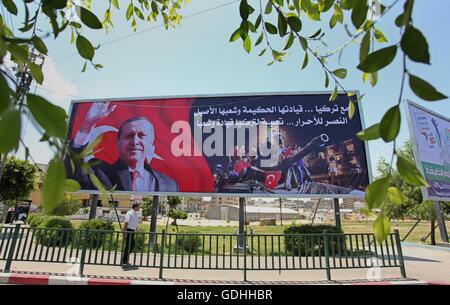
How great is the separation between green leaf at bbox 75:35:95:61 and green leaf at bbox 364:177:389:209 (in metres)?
0.92

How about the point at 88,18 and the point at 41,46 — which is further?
the point at 41,46

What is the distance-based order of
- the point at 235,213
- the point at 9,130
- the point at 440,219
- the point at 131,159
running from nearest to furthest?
1. the point at 9,130
2. the point at 131,159
3. the point at 440,219
4. the point at 235,213

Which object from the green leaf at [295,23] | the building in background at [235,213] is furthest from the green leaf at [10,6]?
the building in background at [235,213]

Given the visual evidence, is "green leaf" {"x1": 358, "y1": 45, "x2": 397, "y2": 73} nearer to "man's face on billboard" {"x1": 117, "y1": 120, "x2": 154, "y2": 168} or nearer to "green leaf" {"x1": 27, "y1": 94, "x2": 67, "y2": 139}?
"green leaf" {"x1": 27, "y1": 94, "x2": 67, "y2": 139}

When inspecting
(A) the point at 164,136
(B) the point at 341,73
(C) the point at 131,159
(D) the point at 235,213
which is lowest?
(B) the point at 341,73

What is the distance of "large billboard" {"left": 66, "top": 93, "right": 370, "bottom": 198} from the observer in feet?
31.8

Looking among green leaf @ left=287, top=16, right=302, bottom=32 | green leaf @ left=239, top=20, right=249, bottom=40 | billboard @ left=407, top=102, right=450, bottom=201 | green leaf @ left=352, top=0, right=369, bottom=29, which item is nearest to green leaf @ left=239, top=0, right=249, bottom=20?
green leaf @ left=239, top=20, right=249, bottom=40

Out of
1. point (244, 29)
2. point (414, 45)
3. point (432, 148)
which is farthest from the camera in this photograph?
point (432, 148)

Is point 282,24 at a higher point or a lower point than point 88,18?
higher

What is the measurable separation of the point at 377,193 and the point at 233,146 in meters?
9.75

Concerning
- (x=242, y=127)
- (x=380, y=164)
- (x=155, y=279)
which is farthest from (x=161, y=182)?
(x=380, y=164)

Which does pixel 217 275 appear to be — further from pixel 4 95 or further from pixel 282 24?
pixel 4 95

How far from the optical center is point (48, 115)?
0.46m

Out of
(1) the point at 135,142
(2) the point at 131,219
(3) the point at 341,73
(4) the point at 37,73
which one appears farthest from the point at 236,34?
(1) the point at 135,142
